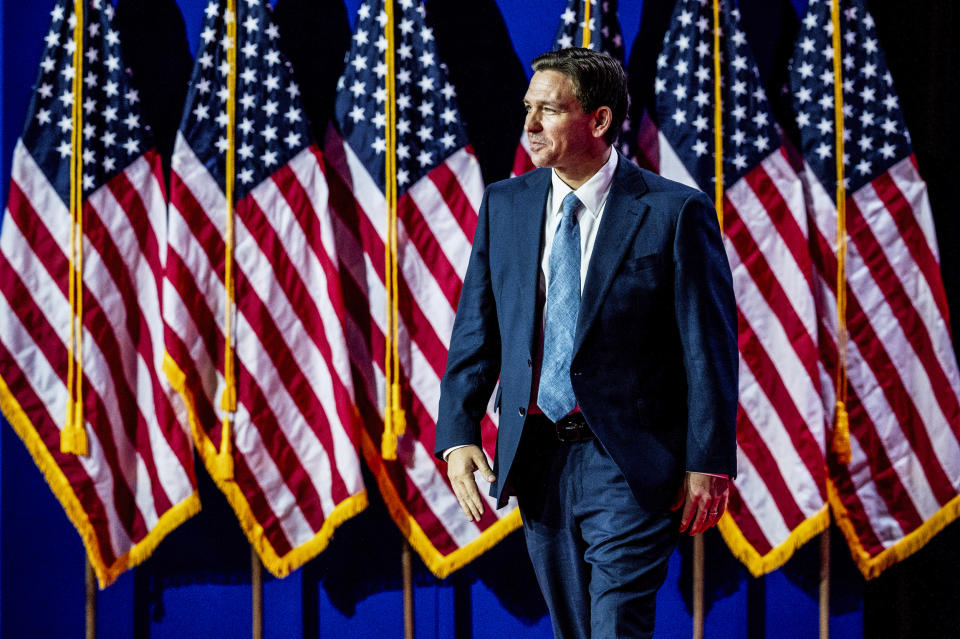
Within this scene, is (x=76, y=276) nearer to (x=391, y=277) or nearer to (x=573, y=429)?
(x=391, y=277)

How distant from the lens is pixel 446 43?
3.19m

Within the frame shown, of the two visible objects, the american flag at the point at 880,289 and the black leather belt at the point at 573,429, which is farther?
the american flag at the point at 880,289

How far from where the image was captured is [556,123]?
193cm

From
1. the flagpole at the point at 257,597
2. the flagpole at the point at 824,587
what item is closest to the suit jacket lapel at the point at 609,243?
the flagpole at the point at 257,597

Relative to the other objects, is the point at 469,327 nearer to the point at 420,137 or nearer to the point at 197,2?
the point at 420,137

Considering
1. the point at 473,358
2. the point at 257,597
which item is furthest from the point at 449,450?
the point at 257,597

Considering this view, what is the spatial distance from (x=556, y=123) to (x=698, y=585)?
1830 millimetres

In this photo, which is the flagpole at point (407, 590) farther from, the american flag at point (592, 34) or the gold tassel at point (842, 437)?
the gold tassel at point (842, 437)

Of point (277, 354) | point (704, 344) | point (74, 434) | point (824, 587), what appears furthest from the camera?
point (824, 587)

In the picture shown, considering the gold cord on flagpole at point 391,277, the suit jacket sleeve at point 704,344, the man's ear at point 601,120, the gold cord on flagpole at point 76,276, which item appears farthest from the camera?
the gold cord on flagpole at point 391,277

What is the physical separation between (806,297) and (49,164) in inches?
90.9

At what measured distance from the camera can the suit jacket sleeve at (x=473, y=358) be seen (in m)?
2.00

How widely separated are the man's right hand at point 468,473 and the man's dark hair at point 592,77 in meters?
0.69

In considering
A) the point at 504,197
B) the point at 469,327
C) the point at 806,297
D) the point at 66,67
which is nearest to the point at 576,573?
the point at 469,327
